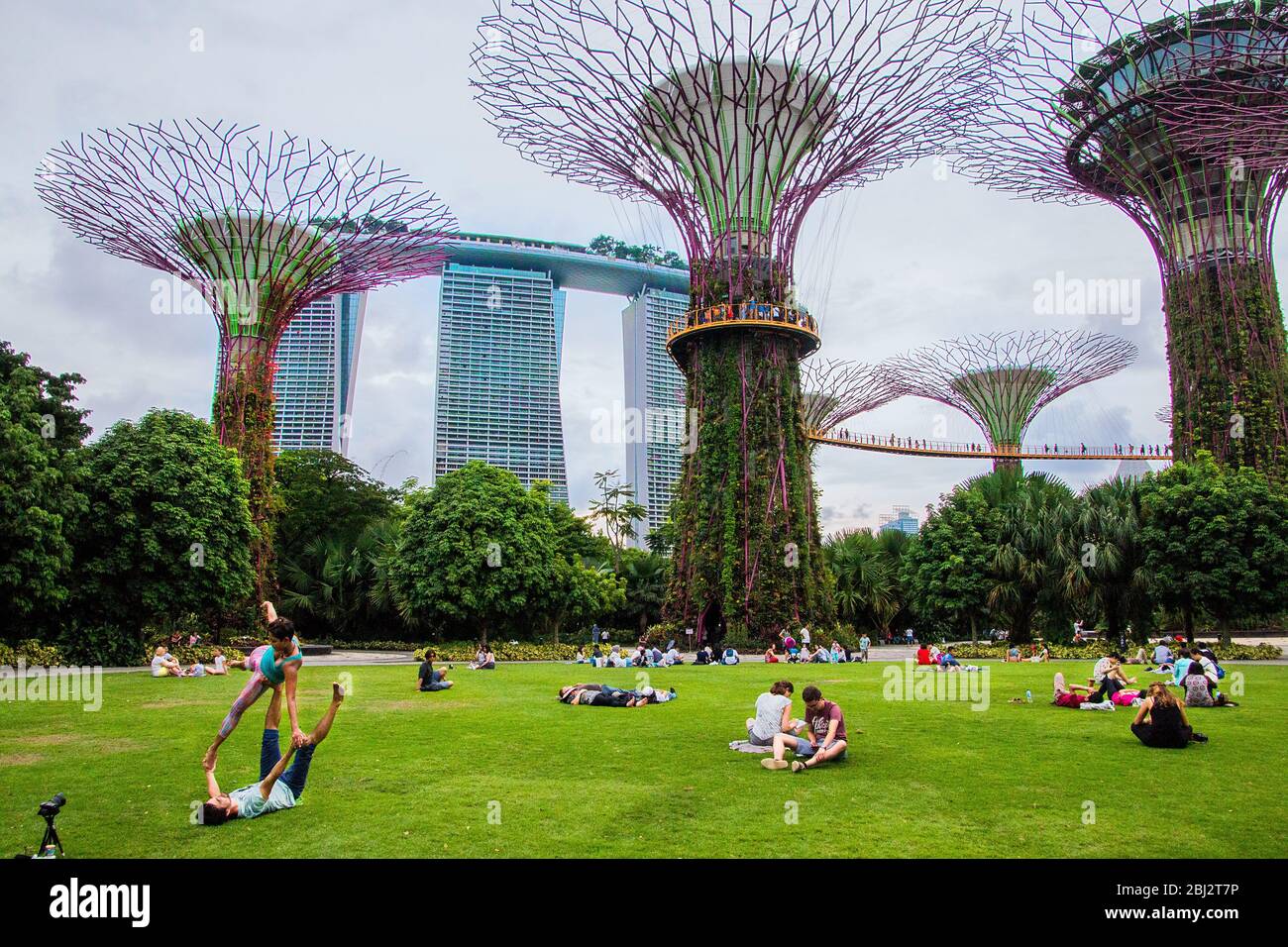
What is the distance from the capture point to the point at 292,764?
784 cm

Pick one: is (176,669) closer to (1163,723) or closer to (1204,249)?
(1163,723)

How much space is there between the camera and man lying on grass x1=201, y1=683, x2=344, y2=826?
7270mm

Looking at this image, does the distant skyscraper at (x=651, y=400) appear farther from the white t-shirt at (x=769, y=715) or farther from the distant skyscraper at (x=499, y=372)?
the white t-shirt at (x=769, y=715)

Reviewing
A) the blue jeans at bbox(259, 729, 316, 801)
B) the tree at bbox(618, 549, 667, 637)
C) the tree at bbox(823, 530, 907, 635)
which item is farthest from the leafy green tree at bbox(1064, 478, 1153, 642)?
the blue jeans at bbox(259, 729, 316, 801)

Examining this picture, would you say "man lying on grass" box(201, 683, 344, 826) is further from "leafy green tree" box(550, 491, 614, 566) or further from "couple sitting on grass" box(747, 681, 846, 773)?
"leafy green tree" box(550, 491, 614, 566)

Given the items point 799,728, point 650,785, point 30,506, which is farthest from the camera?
point 30,506

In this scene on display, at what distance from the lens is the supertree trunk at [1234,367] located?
3719 cm

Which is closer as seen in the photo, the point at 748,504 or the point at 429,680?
the point at 429,680

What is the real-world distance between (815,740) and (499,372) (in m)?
110

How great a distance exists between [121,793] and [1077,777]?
354 inches

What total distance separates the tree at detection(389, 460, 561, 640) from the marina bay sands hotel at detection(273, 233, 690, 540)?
2897 inches

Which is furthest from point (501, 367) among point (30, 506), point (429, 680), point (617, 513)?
point (429, 680)
